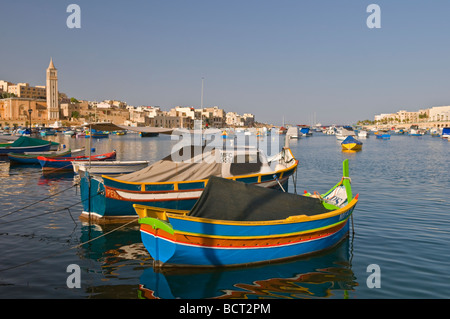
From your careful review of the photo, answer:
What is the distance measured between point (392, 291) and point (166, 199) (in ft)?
28.4

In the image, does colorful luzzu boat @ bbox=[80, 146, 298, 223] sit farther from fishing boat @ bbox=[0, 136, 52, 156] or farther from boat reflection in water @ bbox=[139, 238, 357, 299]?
fishing boat @ bbox=[0, 136, 52, 156]

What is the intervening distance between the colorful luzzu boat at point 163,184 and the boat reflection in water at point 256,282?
4597mm

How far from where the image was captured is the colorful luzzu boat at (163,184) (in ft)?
49.0

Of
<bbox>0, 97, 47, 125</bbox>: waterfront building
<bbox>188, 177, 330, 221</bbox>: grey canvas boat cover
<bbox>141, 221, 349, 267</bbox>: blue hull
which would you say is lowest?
<bbox>141, 221, 349, 267</bbox>: blue hull

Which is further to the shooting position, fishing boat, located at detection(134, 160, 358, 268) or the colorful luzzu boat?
the colorful luzzu boat

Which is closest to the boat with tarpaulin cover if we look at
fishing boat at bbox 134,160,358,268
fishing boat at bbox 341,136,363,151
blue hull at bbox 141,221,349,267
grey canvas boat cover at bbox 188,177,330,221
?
fishing boat at bbox 134,160,358,268

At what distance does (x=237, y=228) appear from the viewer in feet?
32.8

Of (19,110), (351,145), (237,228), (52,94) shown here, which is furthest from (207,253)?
(52,94)

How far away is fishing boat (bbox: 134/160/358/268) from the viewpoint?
9891 mm

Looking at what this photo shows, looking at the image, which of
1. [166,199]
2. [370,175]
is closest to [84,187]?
[166,199]

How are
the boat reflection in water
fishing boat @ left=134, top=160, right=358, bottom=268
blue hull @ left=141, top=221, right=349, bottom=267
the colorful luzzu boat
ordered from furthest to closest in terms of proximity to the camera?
the colorful luzzu boat
blue hull @ left=141, top=221, right=349, bottom=267
fishing boat @ left=134, top=160, right=358, bottom=268
the boat reflection in water

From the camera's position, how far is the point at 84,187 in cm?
1564

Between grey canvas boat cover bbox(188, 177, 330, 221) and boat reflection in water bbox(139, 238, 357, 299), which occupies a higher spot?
grey canvas boat cover bbox(188, 177, 330, 221)

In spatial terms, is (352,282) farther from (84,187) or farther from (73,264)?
(84,187)
